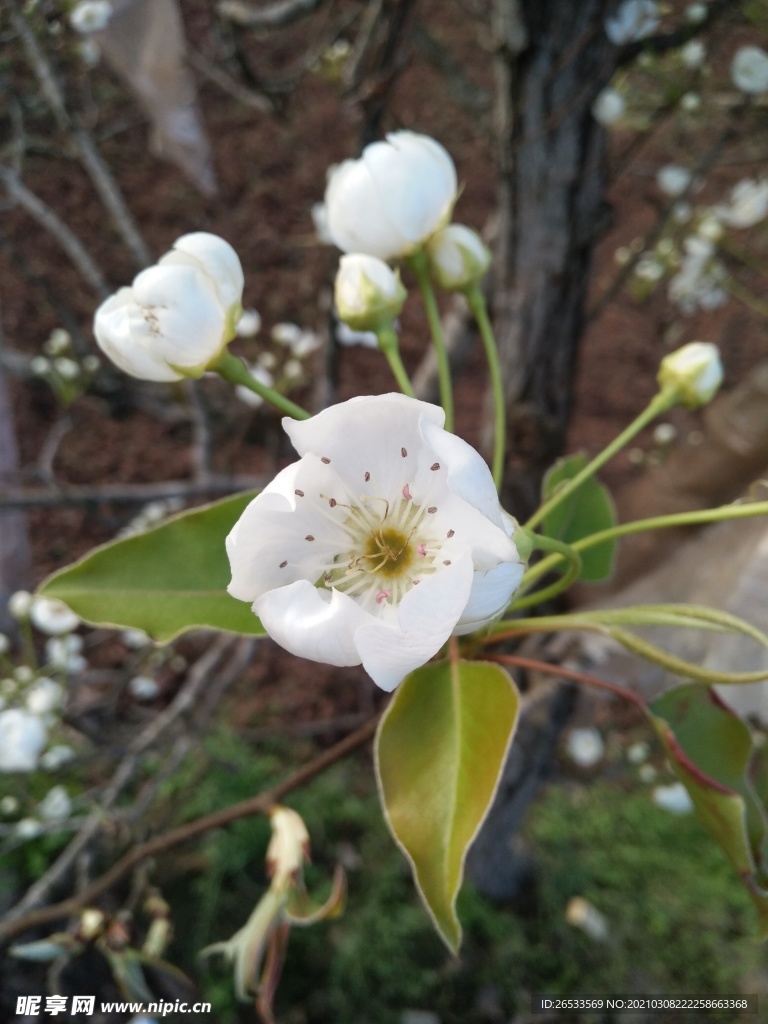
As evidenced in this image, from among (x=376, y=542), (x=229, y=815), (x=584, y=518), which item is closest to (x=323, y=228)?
(x=584, y=518)

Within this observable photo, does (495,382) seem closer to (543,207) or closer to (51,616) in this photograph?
(543,207)

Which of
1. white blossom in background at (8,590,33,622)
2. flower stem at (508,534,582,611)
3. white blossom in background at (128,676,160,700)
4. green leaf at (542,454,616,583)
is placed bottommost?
white blossom in background at (128,676,160,700)

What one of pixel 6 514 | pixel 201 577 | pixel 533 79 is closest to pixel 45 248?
pixel 6 514

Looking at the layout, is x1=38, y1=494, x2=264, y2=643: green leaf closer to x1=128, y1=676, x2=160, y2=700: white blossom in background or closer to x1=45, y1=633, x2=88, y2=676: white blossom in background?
x1=45, y1=633, x2=88, y2=676: white blossom in background

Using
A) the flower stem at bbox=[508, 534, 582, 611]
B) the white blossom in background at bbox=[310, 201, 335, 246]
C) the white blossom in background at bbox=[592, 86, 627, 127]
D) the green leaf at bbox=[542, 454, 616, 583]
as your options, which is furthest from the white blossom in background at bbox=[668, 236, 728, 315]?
the flower stem at bbox=[508, 534, 582, 611]

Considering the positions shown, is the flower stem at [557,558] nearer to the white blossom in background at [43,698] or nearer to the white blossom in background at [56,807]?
the white blossom in background at [43,698]
